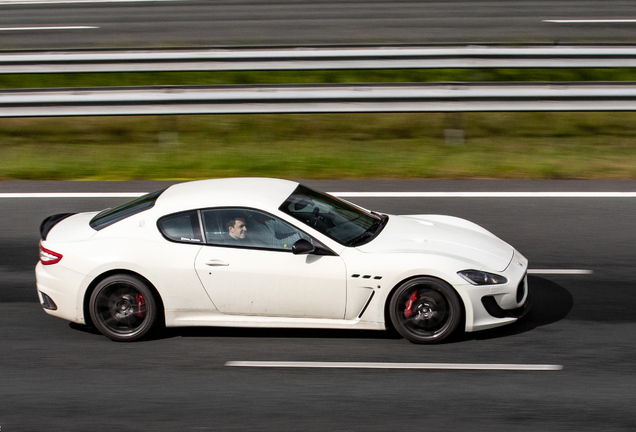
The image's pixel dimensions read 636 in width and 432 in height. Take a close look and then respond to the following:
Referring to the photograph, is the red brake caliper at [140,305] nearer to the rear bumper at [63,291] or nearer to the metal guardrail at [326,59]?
the rear bumper at [63,291]

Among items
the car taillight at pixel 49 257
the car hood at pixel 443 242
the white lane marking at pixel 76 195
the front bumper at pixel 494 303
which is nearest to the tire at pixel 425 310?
the front bumper at pixel 494 303

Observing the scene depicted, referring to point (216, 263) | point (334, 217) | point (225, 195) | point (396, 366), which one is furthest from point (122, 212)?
point (396, 366)

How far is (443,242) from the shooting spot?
633 centimetres

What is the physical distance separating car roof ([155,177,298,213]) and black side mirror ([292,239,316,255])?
0.41m

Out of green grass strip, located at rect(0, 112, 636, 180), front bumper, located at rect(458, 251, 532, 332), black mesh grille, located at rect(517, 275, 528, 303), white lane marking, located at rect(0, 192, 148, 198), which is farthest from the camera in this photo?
green grass strip, located at rect(0, 112, 636, 180)

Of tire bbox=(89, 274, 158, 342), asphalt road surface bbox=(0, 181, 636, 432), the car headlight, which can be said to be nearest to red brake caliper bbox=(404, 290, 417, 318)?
asphalt road surface bbox=(0, 181, 636, 432)

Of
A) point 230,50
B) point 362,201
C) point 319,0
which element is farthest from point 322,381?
point 319,0

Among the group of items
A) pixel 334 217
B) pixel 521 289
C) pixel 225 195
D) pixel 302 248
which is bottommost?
pixel 521 289

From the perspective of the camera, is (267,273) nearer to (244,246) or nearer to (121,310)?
(244,246)

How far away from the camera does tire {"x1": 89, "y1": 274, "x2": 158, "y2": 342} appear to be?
6.20m

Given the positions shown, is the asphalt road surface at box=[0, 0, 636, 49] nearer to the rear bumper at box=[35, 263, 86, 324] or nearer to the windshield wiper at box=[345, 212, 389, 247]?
the windshield wiper at box=[345, 212, 389, 247]

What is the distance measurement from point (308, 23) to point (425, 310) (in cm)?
1248

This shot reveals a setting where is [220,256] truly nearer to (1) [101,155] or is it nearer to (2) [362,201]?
(2) [362,201]

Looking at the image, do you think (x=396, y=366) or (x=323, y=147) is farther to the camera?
(x=323, y=147)
